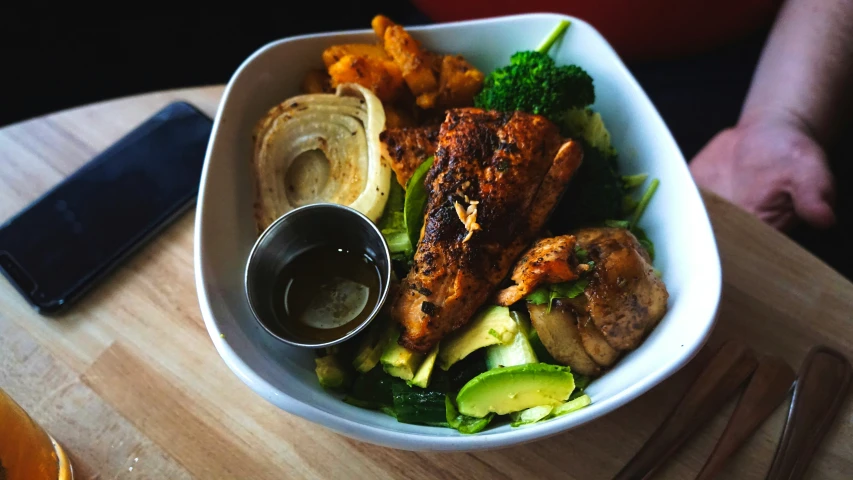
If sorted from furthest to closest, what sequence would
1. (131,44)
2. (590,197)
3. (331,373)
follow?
(131,44) → (590,197) → (331,373)

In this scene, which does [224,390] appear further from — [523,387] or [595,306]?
[595,306]

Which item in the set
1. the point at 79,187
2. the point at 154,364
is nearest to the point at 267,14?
the point at 79,187

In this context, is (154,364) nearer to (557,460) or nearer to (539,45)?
(557,460)

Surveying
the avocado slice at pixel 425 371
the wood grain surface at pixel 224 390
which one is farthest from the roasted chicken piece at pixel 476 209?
the wood grain surface at pixel 224 390

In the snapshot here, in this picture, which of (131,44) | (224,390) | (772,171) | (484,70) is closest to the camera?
(224,390)

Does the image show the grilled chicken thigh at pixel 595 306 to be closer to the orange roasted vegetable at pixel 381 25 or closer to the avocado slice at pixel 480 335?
the avocado slice at pixel 480 335

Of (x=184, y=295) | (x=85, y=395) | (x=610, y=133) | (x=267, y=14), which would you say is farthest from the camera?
(x=267, y=14)

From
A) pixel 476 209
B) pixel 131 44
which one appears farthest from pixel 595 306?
pixel 131 44

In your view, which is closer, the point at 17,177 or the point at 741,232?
the point at 741,232
